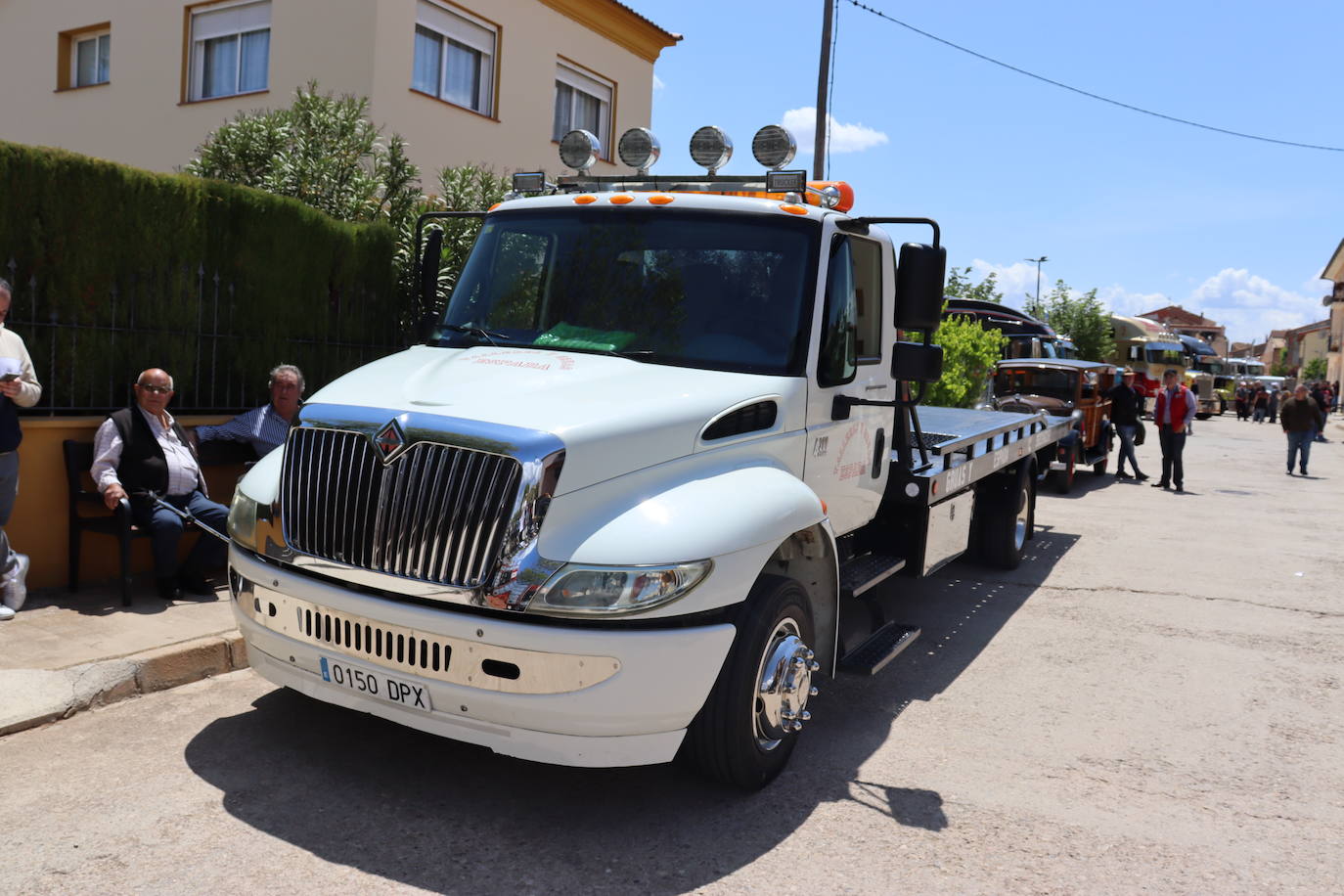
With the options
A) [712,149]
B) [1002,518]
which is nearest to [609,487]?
[712,149]

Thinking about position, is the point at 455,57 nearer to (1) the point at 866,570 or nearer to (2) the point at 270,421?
(2) the point at 270,421

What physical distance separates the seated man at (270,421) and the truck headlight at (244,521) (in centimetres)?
286

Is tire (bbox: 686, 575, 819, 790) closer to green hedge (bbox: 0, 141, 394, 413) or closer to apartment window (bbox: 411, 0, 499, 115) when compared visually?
green hedge (bbox: 0, 141, 394, 413)

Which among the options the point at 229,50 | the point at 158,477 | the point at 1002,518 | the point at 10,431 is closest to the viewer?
A: the point at 10,431

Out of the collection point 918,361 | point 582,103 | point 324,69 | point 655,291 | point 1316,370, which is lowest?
point 918,361

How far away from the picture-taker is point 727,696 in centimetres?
391

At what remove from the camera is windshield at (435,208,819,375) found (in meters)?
4.61

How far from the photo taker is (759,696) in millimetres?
4062

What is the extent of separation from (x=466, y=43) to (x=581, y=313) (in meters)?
11.6

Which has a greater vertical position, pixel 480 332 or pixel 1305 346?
pixel 1305 346

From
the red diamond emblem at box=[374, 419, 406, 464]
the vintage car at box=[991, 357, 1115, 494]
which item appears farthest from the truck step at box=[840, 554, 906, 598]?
the vintage car at box=[991, 357, 1115, 494]

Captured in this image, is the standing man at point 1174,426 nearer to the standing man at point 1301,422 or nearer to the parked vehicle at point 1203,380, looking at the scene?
the standing man at point 1301,422

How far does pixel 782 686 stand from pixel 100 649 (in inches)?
132

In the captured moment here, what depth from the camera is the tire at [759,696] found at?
3.92 metres
